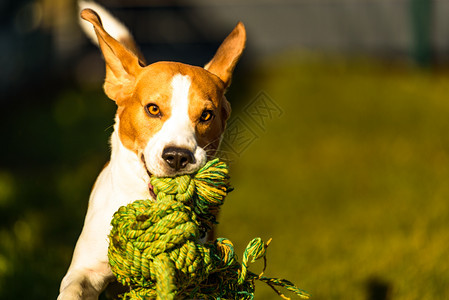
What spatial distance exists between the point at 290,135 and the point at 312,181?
1695 millimetres

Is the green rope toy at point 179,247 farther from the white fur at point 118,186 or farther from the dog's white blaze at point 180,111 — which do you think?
the dog's white blaze at point 180,111

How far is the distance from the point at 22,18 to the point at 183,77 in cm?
878

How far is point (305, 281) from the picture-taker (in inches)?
195

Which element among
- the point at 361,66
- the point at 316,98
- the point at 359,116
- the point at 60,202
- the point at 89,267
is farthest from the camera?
the point at 361,66

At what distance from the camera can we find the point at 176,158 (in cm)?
303

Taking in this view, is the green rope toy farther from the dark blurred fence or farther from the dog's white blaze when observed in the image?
the dark blurred fence

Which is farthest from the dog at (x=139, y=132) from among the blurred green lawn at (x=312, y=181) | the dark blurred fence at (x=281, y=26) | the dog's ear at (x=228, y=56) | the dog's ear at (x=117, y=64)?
the dark blurred fence at (x=281, y=26)

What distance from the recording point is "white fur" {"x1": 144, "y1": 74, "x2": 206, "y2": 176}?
3059 millimetres

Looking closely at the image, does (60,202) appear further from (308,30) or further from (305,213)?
(308,30)

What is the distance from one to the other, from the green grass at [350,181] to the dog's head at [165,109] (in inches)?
68.1

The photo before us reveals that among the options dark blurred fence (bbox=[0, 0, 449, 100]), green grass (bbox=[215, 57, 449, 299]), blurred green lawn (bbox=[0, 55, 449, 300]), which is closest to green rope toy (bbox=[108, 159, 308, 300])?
blurred green lawn (bbox=[0, 55, 449, 300])

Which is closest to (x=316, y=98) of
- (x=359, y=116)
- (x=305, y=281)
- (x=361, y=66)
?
(x=359, y=116)

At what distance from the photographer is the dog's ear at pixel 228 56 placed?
12.8 ft

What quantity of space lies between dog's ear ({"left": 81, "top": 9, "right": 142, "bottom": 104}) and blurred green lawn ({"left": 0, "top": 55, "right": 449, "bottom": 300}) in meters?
0.27
